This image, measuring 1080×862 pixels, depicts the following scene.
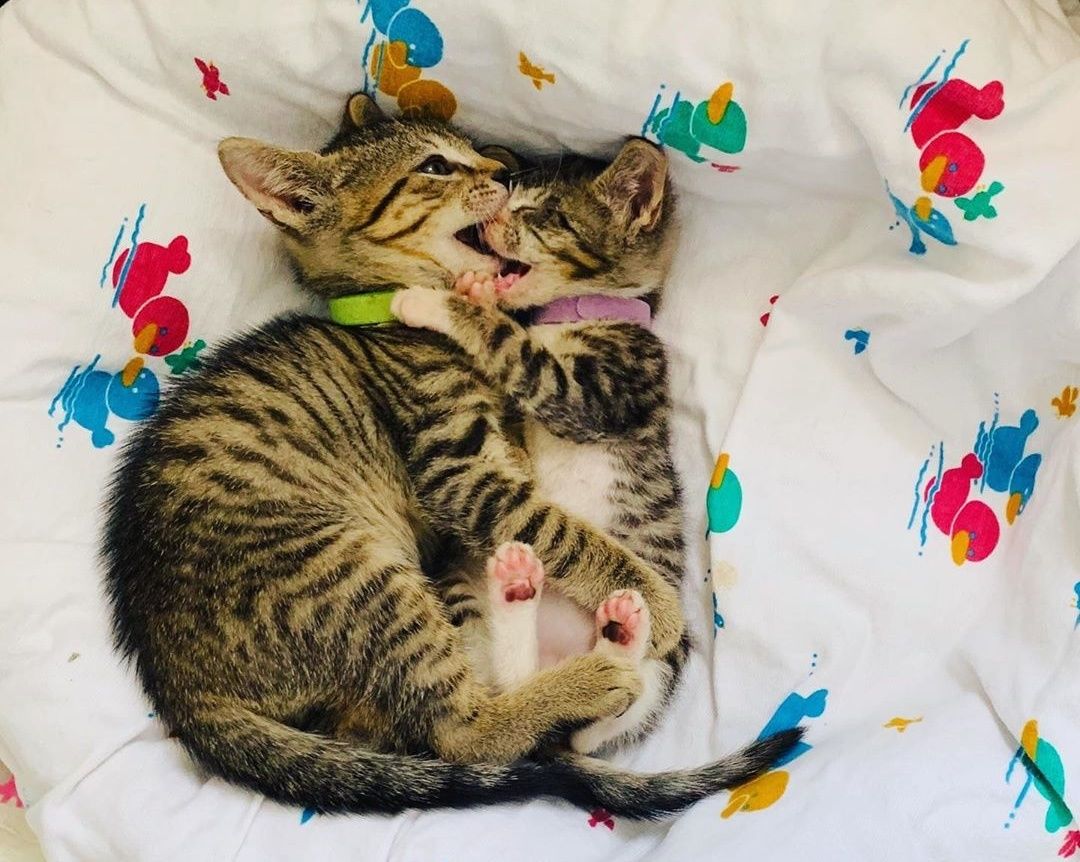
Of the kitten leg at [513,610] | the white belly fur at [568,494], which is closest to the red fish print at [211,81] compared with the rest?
the white belly fur at [568,494]

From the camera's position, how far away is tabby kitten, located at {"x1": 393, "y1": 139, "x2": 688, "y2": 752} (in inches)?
51.1

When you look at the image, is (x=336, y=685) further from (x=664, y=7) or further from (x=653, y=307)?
(x=664, y=7)

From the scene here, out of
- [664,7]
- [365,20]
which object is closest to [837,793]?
[664,7]

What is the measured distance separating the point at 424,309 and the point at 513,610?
43 centimetres

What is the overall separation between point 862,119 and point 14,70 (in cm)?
115

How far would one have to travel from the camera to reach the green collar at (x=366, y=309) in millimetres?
1365

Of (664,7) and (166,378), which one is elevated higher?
(664,7)

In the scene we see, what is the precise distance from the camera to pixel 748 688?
130 cm

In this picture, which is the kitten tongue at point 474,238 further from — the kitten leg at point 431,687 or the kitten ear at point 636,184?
the kitten leg at point 431,687

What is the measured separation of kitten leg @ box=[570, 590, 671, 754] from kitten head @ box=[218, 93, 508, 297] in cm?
54

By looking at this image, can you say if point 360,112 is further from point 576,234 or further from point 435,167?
point 576,234

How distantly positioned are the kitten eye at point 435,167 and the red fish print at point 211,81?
30 centimetres

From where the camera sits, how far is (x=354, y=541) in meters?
1.20

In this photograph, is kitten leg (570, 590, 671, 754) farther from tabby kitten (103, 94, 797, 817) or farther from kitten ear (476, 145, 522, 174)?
kitten ear (476, 145, 522, 174)
